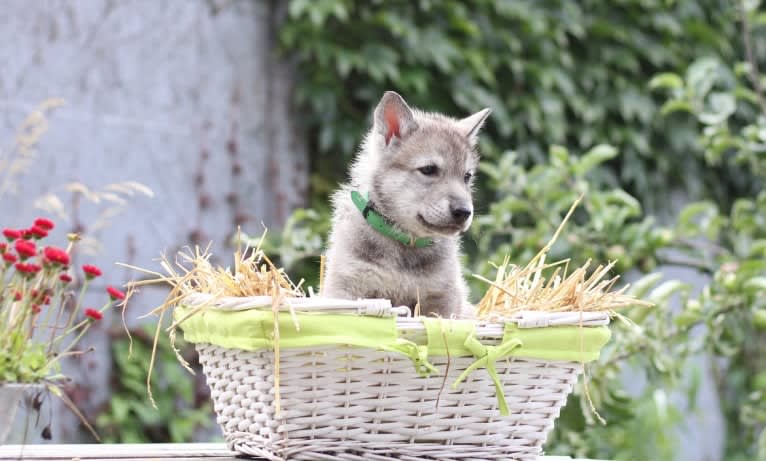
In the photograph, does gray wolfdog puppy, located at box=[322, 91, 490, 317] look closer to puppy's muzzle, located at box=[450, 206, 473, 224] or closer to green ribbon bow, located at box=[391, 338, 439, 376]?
puppy's muzzle, located at box=[450, 206, 473, 224]

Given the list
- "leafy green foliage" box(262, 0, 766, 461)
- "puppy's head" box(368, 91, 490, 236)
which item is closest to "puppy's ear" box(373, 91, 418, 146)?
"puppy's head" box(368, 91, 490, 236)

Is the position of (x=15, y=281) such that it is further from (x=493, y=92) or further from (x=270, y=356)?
(x=493, y=92)

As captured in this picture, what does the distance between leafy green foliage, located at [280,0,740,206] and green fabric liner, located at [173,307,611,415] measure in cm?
321

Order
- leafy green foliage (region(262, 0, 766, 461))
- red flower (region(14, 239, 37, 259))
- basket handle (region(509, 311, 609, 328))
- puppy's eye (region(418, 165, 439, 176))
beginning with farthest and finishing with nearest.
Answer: leafy green foliage (region(262, 0, 766, 461))
puppy's eye (region(418, 165, 439, 176))
red flower (region(14, 239, 37, 259))
basket handle (region(509, 311, 609, 328))

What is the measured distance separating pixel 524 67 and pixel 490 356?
3928mm

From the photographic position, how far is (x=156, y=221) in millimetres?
4848

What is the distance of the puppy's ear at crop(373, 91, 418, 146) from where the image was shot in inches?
104

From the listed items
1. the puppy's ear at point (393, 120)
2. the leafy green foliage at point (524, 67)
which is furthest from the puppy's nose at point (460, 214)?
the leafy green foliage at point (524, 67)

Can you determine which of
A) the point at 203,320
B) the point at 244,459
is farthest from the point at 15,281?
the point at 244,459

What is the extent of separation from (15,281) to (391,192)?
3.19ft

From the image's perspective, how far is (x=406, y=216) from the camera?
8.28 feet

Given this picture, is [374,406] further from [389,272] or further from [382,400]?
[389,272]

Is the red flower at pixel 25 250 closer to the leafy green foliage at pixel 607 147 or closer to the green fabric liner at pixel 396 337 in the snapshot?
the green fabric liner at pixel 396 337

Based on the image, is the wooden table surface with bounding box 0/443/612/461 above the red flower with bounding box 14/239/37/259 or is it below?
below
